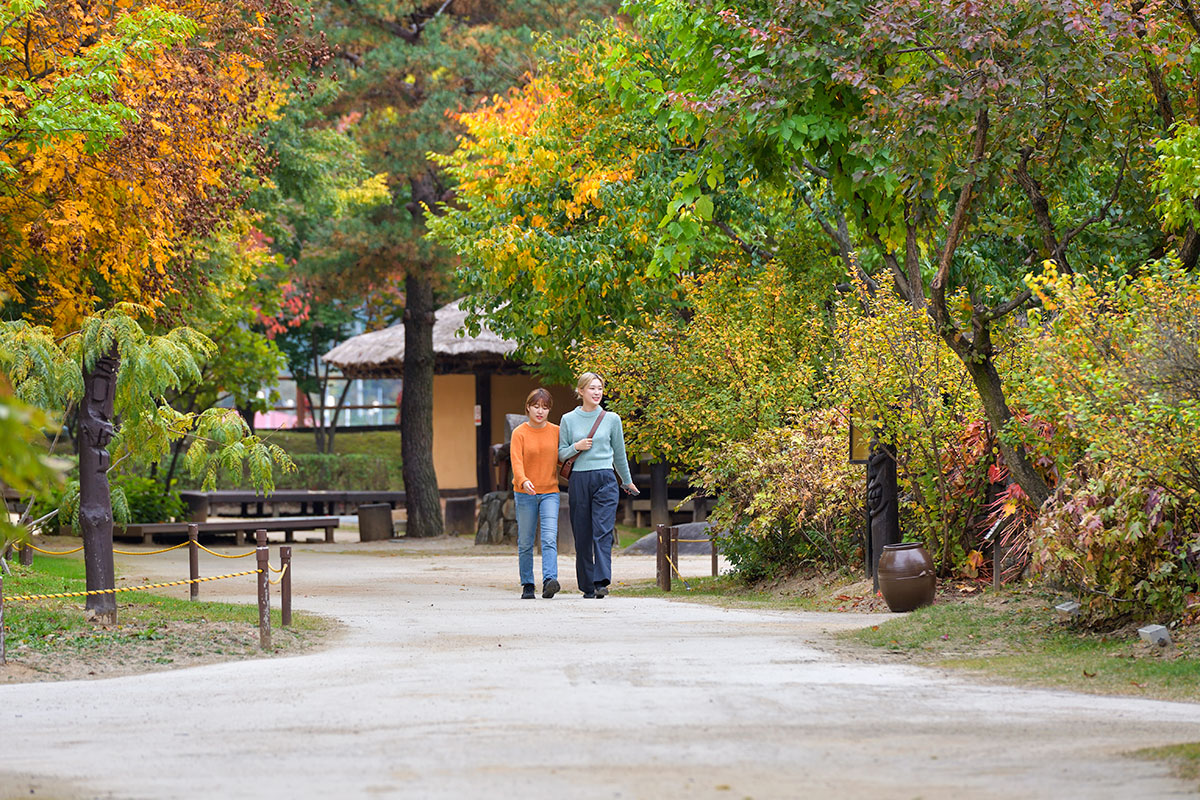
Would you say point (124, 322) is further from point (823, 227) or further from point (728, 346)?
point (823, 227)

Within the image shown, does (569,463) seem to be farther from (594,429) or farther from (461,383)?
(461,383)

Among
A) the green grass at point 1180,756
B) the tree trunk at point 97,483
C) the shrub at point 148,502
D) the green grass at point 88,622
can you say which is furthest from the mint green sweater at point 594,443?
the shrub at point 148,502

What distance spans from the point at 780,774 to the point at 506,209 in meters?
13.6

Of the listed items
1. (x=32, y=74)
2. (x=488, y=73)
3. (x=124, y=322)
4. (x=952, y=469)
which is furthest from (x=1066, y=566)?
(x=488, y=73)

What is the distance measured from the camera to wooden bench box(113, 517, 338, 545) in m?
20.3

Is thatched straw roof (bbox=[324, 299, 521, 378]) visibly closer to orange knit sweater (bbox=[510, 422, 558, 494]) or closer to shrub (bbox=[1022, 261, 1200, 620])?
orange knit sweater (bbox=[510, 422, 558, 494])

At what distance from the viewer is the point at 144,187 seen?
13.7m

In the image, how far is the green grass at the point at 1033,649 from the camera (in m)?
6.88

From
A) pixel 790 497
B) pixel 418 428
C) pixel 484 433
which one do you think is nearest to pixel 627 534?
pixel 418 428

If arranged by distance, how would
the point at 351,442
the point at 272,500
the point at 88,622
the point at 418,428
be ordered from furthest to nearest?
the point at 351,442 < the point at 272,500 < the point at 418,428 < the point at 88,622

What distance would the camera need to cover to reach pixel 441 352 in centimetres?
2528

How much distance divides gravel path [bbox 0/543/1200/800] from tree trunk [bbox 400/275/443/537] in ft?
49.9

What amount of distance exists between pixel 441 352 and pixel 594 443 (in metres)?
14.6

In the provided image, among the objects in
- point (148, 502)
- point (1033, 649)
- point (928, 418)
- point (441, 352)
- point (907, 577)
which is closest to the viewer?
point (1033, 649)
